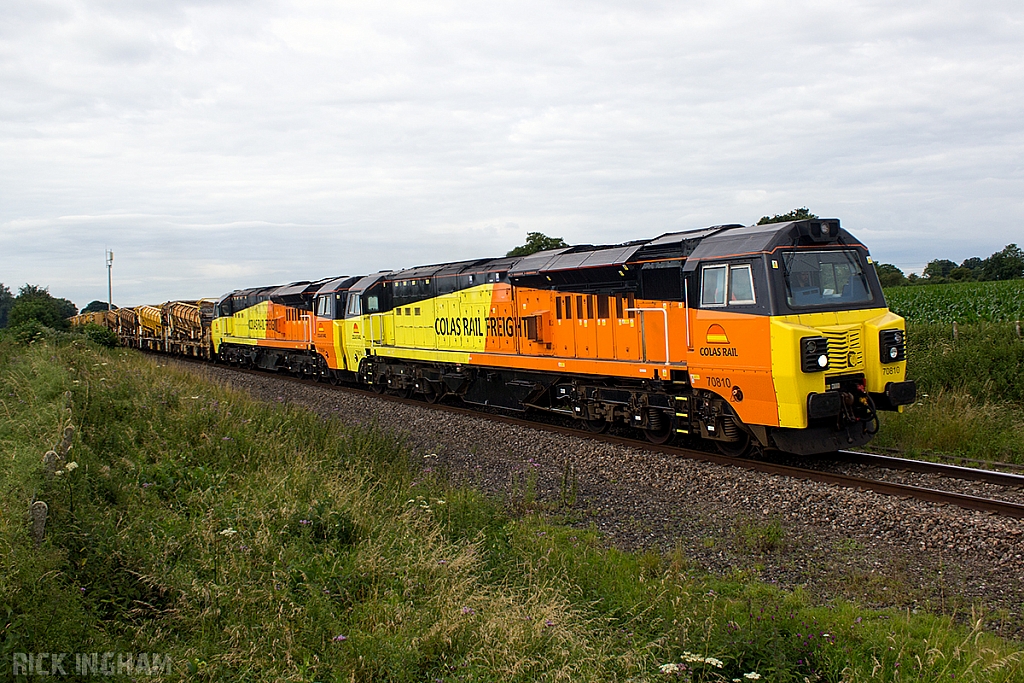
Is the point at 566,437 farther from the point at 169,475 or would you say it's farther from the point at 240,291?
Answer: the point at 240,291

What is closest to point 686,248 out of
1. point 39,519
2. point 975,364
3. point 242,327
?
point 975,364

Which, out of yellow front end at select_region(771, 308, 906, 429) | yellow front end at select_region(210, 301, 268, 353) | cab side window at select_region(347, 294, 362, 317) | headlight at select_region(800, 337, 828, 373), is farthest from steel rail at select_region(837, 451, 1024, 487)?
yellow front end at select_region(210, 301, 268, 353)

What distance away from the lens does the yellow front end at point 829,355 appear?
8.91m

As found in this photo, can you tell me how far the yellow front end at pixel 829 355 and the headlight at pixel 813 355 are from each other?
0.05 meters

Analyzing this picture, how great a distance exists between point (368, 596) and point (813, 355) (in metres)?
6.34

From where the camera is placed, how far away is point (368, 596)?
538 centimetres

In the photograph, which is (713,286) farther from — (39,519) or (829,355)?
(39,519)

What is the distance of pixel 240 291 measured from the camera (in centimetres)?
3180

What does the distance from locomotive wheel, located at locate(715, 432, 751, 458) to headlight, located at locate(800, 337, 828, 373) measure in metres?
1.83

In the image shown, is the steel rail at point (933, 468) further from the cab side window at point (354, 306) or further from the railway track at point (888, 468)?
the cab side window at point (354, 306)

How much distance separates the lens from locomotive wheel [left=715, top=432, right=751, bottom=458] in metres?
10.5

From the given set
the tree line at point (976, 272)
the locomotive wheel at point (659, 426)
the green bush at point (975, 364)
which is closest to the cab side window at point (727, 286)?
the locomotive wheel at point (659, 426)

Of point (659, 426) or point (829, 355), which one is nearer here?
point (829, 355)

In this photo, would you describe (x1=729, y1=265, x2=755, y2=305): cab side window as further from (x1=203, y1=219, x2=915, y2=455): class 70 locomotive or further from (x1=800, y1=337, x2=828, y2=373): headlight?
(x1=800, y1=337, x2=828, y2=373): headlight
